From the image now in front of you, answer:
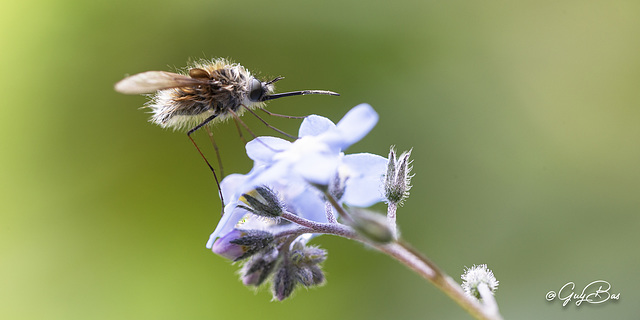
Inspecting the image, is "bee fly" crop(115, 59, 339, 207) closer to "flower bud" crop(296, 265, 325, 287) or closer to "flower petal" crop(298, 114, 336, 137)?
"flower petal" crop(298, 114, 336, 137)

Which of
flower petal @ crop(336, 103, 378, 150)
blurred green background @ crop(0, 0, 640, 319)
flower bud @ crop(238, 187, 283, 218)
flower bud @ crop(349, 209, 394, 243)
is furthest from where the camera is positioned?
blurred green background @ crop(0, 0, 640, 319)

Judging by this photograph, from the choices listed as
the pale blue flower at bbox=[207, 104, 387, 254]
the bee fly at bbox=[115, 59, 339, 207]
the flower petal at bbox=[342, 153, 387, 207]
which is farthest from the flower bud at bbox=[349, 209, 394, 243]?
the bee fly at bbox=[115, 59, 339, 207]

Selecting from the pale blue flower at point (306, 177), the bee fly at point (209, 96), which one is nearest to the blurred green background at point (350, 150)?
the bee fly at point (209, 96)

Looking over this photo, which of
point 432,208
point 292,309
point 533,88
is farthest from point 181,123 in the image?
point 533,88

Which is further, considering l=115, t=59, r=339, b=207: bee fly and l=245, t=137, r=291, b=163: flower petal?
l=115, t=59, r=339, b=207: bee fly

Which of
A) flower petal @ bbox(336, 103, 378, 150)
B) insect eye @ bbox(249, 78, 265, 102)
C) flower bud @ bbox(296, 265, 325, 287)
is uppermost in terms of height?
insect eye @ bbox(249, 78, 265, 102)

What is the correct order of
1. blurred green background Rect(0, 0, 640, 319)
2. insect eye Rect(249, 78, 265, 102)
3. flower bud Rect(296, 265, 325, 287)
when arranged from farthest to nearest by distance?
blurred green background Rect(0, 0, 640, 319) → insect eye Rect(249, 78, 265, 102) → flower bud Rect(296, 265, 325, 287)
